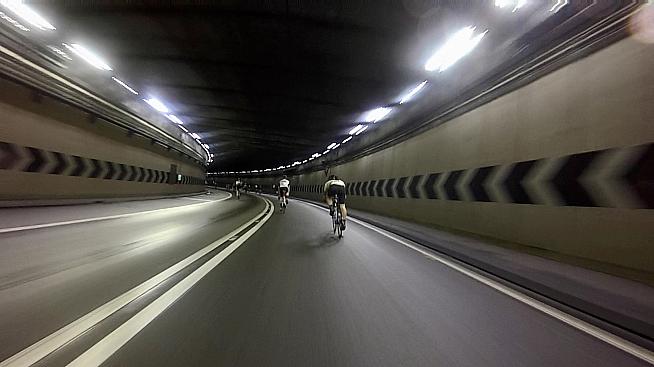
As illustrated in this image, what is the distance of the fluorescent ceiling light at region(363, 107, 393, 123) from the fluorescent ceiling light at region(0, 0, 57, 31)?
13138mm

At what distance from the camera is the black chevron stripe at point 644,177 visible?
621 centimetres

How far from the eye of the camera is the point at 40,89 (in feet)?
44.3

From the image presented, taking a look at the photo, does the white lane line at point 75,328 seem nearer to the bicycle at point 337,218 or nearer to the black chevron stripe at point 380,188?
the bicycle at point 337,218

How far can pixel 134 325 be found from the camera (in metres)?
4.09

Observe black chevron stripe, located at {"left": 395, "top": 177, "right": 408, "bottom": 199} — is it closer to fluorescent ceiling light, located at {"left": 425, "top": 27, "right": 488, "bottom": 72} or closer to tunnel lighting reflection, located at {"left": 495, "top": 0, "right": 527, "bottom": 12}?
fluorescent ceiling light, located at {"left": 425, "top": 27, "right": 488, "bottom": 72}

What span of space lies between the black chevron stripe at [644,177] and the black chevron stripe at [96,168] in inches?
732

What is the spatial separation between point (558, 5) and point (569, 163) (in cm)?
272

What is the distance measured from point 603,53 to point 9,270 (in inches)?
365

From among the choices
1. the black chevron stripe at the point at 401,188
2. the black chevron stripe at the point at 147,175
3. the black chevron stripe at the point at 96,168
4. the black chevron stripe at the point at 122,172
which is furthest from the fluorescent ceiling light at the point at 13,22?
the black chevron stripe at the point at 147,175

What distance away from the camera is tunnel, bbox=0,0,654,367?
406cm

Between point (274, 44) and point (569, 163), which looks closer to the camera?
point (569, 163)

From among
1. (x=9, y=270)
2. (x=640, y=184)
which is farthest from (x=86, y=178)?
(x=640, y=184)

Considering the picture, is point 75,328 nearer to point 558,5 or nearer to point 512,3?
point 558,5

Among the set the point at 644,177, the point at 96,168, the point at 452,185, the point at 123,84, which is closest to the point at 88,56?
the point at 123,84
